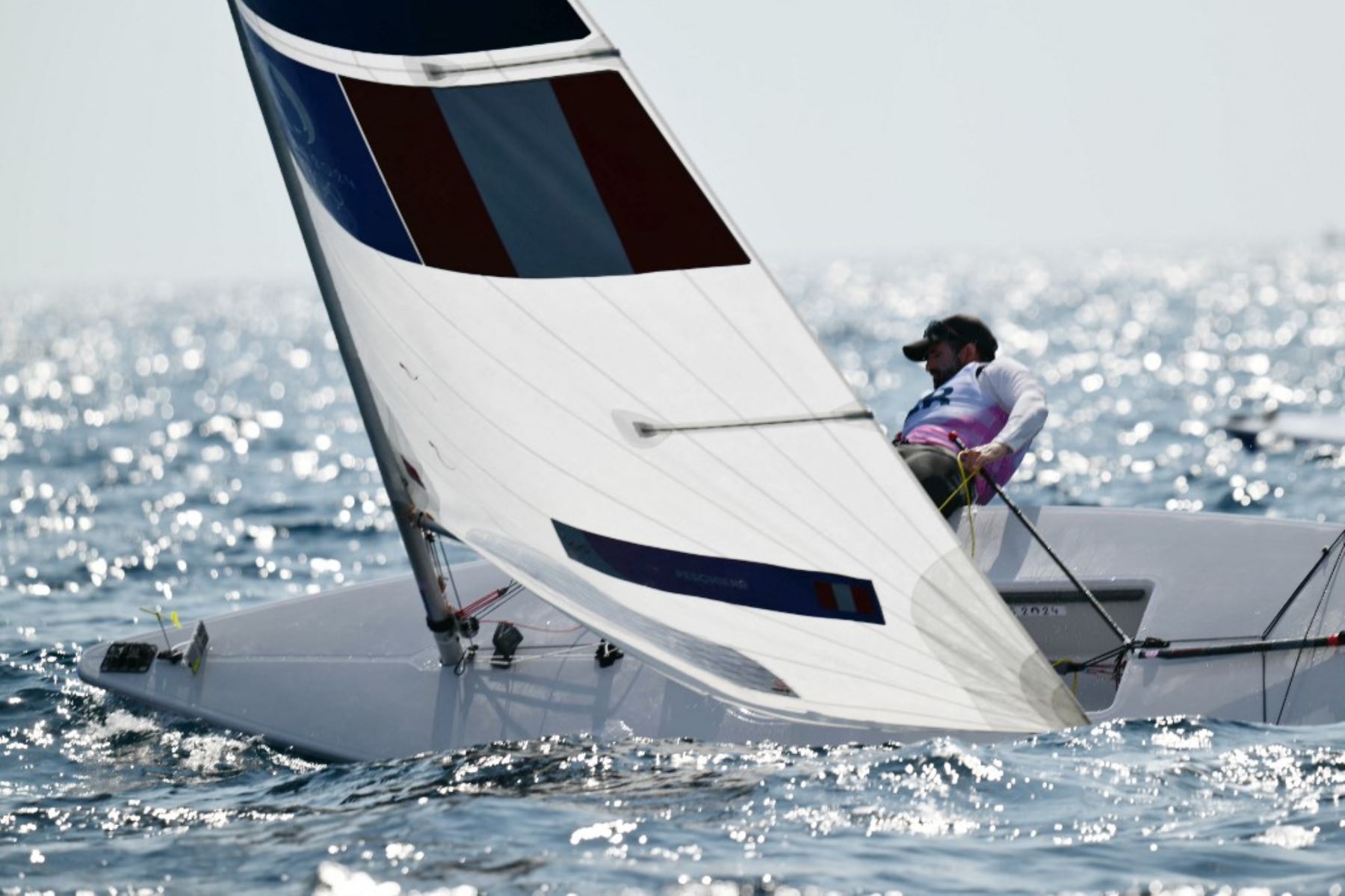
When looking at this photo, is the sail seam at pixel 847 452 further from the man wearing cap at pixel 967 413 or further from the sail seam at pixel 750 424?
the man wearing cap at pixel 967 413

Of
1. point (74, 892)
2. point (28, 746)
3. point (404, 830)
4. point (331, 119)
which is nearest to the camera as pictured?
point (74, 892)

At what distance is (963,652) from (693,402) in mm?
974

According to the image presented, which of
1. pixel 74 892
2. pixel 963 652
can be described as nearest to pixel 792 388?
pixel 963 652

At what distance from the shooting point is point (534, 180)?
457cm

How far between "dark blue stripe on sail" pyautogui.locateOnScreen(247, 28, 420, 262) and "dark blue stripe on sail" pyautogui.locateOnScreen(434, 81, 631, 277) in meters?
0.35

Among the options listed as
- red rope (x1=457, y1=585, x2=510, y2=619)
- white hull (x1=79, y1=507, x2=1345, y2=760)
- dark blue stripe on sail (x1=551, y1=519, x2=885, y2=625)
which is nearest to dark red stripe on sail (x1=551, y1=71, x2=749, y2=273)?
dark blue stripe on sail (x1=551, y1=519, x2=885, y2=625)

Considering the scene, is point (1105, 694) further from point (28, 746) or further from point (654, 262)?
point (28, 746)

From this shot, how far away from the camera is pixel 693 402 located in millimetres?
4488

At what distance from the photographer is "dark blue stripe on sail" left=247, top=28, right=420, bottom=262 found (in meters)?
4.87

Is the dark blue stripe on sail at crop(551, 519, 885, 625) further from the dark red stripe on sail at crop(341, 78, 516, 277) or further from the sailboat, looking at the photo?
the dark red stripe on sail at crop(341, 78, 516, 277)

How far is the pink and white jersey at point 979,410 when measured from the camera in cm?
627

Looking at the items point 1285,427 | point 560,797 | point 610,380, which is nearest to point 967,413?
point 610,380

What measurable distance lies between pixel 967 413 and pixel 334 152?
2.60 metres

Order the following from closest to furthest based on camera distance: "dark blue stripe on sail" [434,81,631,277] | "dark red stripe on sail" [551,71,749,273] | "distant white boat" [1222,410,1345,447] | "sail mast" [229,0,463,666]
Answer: "dark red stripe on sail" [551,71,749,273] → "dark blue stripe on sail" [434,81,631,277] → "sail mast" [229,0,463,666] → "distant white boat" [1222,410,1345,447]
